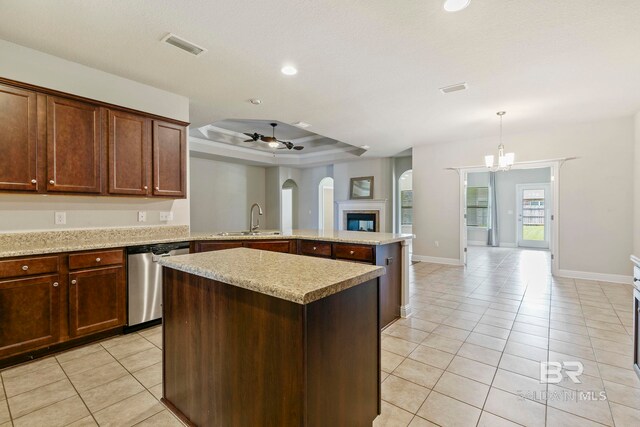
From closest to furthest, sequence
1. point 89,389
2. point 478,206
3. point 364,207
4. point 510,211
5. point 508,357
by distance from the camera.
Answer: point 89,389
point 508,357
point 364,207
point 510,211
point 478,206

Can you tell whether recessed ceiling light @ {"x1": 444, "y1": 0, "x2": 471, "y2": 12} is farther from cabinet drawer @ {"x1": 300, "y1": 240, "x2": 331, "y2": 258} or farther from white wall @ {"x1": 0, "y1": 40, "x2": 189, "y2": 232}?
white wall @ {"x1": 0, "y1": 40, "x2": 189, "y2": 232}

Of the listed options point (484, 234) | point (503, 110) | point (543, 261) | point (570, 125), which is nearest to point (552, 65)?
point (503, 110)

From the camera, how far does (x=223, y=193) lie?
26.2 feet

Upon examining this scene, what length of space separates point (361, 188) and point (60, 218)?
6584mm

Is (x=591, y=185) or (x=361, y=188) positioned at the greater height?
(x=361, y=188)

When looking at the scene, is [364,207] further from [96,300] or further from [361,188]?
[96,300]

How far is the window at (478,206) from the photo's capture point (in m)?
9.60

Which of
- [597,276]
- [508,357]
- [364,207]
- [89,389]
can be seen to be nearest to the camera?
[89,389]

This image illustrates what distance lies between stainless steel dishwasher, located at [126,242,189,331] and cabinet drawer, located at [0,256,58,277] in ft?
1.81

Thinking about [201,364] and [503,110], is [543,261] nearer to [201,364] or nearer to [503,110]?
[503,110]

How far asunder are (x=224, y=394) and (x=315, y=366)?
57 cm

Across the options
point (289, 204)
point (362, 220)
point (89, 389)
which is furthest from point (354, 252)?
point (289, 204)

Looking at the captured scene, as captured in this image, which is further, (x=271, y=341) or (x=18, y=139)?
(x=18, y=139)

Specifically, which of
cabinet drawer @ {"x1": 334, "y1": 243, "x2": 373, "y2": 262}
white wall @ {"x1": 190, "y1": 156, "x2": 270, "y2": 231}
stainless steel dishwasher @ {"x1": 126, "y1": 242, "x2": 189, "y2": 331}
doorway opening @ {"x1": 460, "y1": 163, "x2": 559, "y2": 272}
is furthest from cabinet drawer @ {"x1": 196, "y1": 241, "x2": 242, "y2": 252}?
doorway opening @ {"x1": 460, "y1": 163, "x2": 559, "y2": 272}
